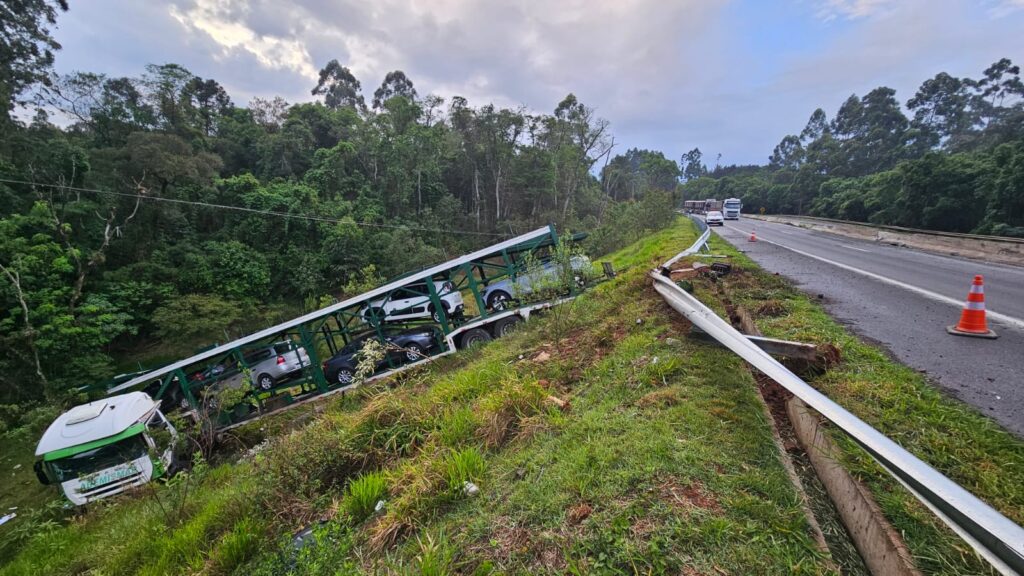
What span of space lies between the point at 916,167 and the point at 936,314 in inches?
1121

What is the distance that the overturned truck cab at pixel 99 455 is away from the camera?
737 centimetres

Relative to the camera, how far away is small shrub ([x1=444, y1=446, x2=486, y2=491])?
3000mm

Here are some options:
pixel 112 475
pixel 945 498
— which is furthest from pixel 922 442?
pixel 112 475

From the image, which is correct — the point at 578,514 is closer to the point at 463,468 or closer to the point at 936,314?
the point at 463,468

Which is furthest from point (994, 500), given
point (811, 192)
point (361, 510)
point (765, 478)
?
point (811, 192)

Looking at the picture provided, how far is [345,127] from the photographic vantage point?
38000mm

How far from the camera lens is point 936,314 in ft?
16.7

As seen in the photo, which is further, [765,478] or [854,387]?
[854,387]

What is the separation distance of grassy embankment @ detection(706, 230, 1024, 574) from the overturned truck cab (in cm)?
1067

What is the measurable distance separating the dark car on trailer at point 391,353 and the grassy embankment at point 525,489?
5089 mm

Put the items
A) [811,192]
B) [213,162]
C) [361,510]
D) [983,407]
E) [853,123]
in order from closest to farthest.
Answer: [983,407], [361,510], [213,162], [811,192], [853,123]

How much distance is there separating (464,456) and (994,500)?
3.34 metres

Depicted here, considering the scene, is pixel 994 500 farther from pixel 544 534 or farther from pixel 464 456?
pixel 464 456

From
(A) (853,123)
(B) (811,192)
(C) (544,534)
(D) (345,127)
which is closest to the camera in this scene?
(C) (544,534)
